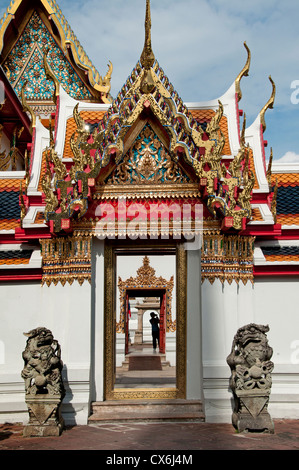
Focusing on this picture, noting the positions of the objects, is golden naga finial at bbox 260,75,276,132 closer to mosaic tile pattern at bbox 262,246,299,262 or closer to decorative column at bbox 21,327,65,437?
mosaic tile pattern at bbox 262,246,299,262

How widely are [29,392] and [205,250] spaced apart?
9.06 feet

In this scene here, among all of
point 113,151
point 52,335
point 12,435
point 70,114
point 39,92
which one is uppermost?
point 39,92

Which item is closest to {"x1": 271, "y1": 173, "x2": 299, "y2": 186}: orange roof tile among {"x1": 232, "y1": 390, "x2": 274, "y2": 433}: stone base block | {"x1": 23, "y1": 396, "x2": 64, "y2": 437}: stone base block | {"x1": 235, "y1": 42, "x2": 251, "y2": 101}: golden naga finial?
{"x1": 235, "y1": 42, "x2": 251, "y2": 101}: golden naga finial

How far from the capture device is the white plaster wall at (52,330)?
7469mm

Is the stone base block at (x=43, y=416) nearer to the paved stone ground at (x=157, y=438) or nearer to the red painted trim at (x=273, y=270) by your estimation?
the paved stone ground at (x=157, y=438)

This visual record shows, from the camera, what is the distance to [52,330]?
7.73 meters

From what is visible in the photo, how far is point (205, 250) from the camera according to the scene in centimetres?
778

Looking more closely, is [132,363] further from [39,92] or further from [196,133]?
[196,133]

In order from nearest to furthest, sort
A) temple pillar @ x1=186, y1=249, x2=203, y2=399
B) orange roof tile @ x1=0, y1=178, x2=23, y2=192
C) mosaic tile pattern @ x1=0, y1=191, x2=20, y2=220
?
temple pillar @ x1=186, y1=249, x2=203, y2=399, mosaic tile pattern @ x1=0, y1=191, x2=20, y2=220, orange roof tile @ x1=0, y1=178, x2=23, y2=192

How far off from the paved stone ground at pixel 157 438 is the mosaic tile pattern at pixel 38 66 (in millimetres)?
10035

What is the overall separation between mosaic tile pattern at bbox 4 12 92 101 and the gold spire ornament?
Answer: 7.74 metres

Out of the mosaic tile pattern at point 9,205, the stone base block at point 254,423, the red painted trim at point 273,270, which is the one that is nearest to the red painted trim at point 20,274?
the mosaic tile pattern at point 9,205

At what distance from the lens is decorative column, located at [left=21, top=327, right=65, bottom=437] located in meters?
6.84
